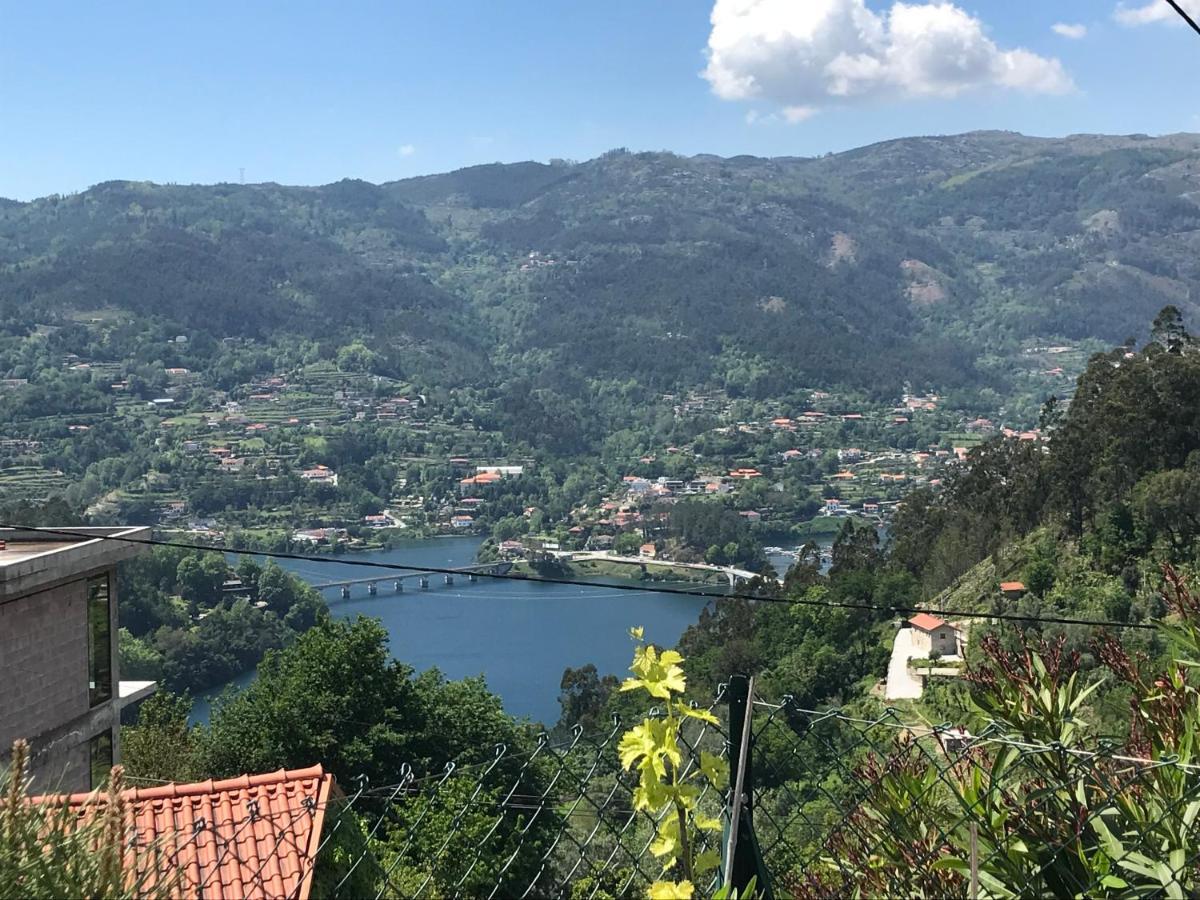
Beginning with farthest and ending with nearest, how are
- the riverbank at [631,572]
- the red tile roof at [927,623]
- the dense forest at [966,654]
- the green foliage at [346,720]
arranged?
the riverbank at [631,572] → the red tile roof at [927,623] → the green foliage at [346,720] → the dense forest at [966,654]

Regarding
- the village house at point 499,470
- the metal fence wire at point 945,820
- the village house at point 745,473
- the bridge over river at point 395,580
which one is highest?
the metal fence wire at point 945,820

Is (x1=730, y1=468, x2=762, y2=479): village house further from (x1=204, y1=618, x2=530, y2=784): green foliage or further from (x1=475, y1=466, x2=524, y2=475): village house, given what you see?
(x1=204, y1=618, x2=530, y2=784): green foliage

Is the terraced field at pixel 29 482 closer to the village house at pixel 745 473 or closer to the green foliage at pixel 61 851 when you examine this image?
the village house at pixel 745 473

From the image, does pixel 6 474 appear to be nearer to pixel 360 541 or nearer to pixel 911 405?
pixel 360 541

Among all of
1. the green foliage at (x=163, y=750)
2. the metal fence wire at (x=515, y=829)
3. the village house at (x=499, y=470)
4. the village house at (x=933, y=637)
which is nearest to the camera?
the metal fence wire at (x=515, y=829)

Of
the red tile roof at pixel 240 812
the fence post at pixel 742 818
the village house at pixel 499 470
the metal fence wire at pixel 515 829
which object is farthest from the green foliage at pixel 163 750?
the village house at pixel 499 470

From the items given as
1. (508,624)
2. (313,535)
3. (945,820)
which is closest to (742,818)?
(945,820)

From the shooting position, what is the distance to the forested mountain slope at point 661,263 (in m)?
94.6

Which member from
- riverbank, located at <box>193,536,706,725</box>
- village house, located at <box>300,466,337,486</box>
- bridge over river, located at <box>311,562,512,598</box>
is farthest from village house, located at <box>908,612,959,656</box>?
village house, located at <box>300,466,337,486</box>

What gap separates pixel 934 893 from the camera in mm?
1577

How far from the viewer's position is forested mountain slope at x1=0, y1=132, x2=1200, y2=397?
94.6 m

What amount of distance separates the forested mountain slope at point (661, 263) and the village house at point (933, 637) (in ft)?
232

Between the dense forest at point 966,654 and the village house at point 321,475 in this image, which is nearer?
the dense forest at point 966,654

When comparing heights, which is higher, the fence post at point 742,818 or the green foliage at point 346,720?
the fence post at point 742,818
